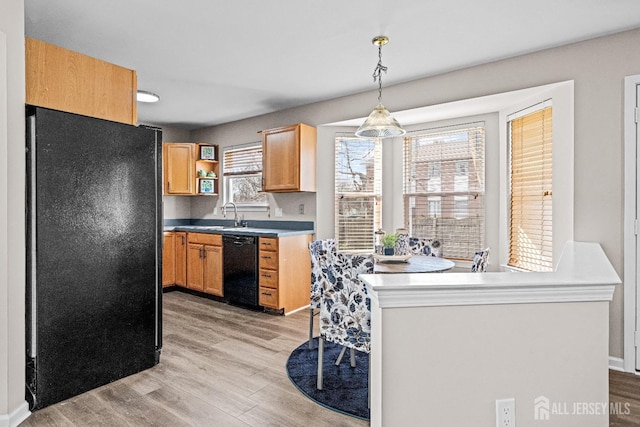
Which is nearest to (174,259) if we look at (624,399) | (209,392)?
(209,392)

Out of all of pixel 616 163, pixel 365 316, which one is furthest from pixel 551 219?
pixel 365 316

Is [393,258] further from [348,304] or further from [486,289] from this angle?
[486,289]

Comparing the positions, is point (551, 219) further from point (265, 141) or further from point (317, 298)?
point (265, 141)

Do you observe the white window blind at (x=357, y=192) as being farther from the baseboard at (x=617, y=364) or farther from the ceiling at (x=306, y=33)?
the baseboard at (x=617, y=364)

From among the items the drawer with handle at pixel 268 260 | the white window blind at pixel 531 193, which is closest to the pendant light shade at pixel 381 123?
the white window blind at pixel 531 193

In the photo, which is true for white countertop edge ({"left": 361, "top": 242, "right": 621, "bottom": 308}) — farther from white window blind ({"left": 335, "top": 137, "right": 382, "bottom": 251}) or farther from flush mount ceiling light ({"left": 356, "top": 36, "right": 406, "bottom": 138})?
white window blind ({"left": 335, "top": 137, "right": 382, "bottom": 251})

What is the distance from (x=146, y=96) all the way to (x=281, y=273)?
8.10 feet

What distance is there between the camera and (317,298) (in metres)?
2.77

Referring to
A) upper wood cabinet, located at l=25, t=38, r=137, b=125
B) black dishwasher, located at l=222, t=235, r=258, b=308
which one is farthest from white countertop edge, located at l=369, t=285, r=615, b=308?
black dishwasher, located at l=222, t=235, r=258, b=308

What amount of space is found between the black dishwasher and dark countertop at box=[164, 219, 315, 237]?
0.10 metres

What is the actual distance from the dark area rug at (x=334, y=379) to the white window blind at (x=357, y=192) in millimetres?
1620

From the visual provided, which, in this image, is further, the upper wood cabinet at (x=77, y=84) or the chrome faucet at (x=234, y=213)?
the chrome faucet at (x=234, y=213)

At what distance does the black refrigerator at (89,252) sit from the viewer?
216 centimetres

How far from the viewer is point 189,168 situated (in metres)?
5.63
